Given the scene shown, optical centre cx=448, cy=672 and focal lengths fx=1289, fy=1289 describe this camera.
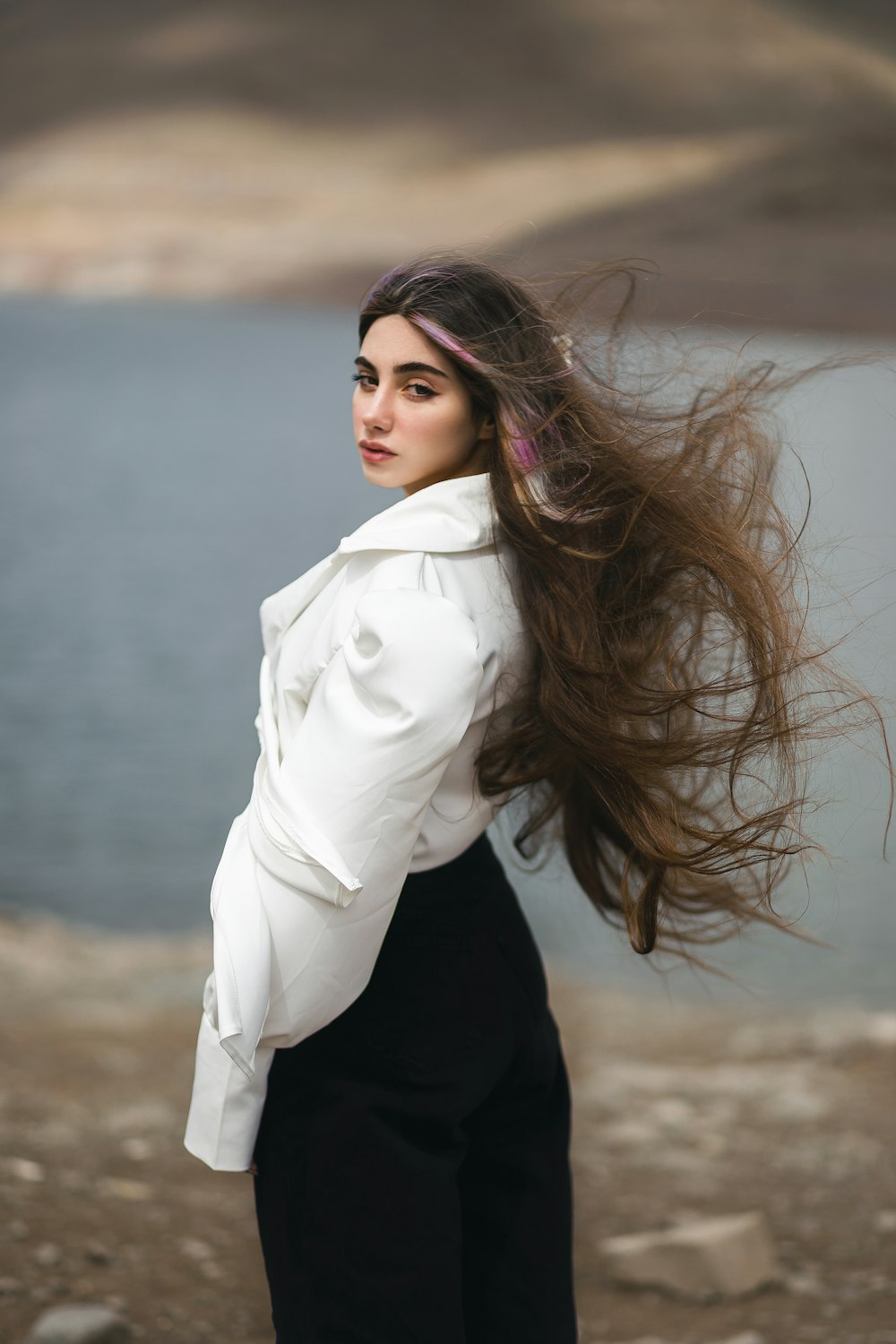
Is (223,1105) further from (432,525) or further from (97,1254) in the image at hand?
(97,1254)

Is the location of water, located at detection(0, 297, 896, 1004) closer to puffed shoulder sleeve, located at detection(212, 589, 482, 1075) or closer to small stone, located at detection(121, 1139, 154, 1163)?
small stone, located at detection(121, 1139, 154, 1163)

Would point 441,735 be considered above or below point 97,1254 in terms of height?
above

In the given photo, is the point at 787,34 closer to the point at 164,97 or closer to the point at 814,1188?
the point at 164,97

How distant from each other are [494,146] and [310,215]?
1.74 ft

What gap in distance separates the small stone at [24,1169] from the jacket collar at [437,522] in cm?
146

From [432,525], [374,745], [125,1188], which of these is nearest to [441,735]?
[374,745]

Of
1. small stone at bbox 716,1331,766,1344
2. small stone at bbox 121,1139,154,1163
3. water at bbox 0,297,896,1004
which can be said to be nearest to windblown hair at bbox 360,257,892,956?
small stone at bbox 716,1331,766,1344

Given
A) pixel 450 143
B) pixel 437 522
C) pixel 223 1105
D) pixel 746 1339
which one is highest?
pixel 450 143

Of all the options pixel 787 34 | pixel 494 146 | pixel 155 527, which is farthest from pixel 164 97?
pixel 787 34

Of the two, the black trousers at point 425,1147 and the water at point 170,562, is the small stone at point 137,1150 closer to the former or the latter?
the water at point 170,562

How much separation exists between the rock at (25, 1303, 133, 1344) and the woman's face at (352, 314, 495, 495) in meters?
1.24

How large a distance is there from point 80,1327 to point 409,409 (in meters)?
1.30

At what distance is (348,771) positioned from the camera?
3.00 ft

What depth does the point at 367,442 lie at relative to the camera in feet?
3.42
